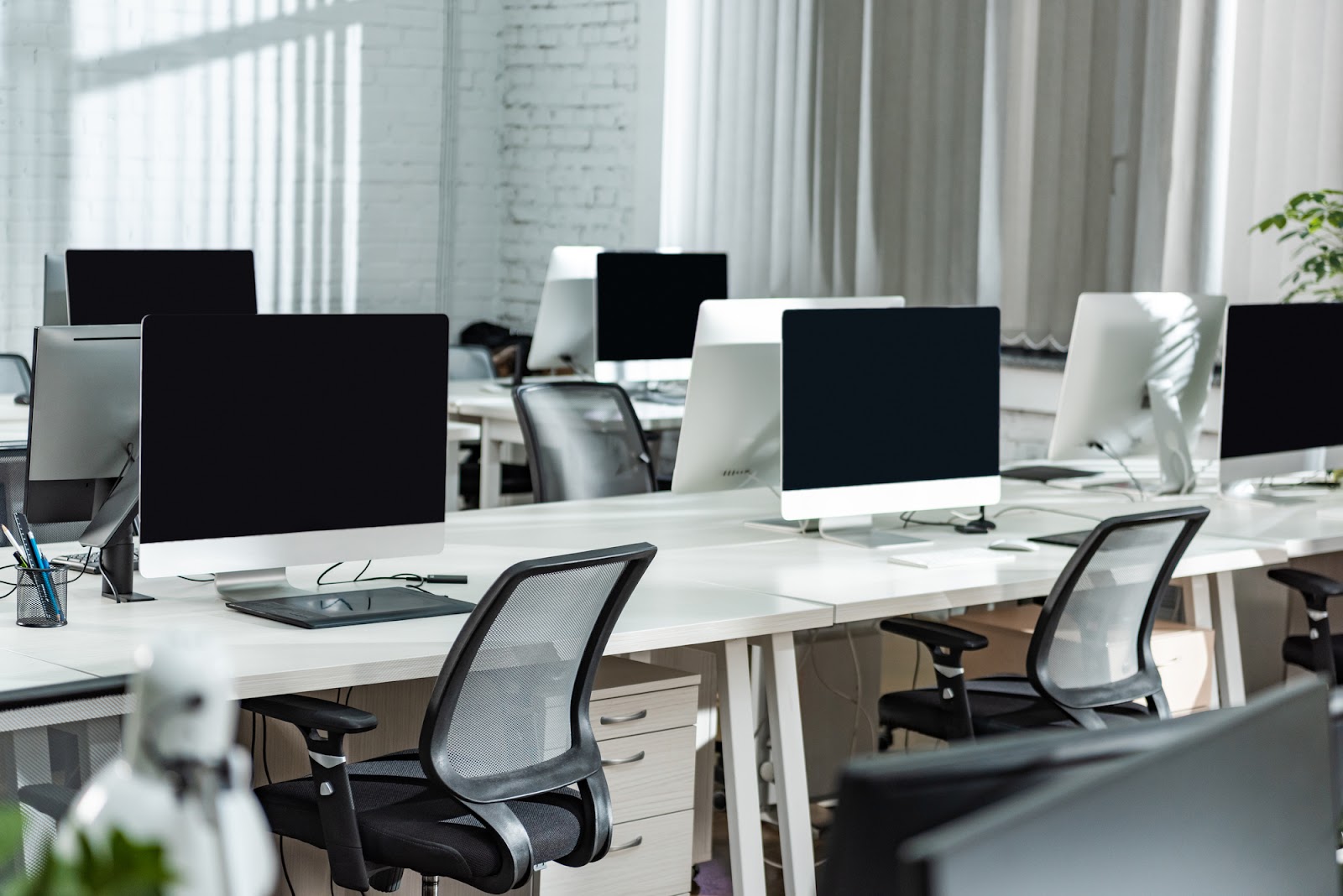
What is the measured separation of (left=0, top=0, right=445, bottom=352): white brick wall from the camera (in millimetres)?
6066

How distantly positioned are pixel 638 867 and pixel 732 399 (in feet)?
3.20

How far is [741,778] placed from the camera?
8.92 feet

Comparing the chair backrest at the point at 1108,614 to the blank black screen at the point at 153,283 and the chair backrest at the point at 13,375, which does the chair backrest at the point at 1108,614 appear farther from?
the chair backrest at the point at 13,375

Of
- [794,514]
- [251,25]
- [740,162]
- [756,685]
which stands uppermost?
[251,25]

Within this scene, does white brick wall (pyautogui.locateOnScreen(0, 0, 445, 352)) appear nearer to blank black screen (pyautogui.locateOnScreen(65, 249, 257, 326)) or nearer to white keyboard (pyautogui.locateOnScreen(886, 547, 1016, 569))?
blank black screen (pyautogui.locateOnScreen(65, 249, 257, 326))

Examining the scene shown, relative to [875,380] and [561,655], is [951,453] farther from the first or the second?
[561,655]

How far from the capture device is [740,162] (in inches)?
250

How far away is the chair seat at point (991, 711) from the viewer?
2.88m

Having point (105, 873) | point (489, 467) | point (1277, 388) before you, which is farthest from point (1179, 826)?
point (489, 467)

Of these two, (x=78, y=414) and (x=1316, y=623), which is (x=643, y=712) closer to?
(x=78, y=414)

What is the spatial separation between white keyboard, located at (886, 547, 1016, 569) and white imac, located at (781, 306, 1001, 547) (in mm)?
100

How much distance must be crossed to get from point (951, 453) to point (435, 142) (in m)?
4.41

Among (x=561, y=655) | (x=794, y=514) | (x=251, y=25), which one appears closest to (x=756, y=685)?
(x=794, y=514)

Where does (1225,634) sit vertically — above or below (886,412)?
below
